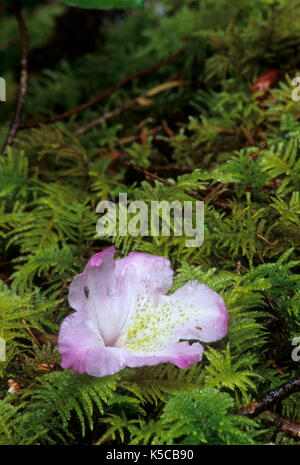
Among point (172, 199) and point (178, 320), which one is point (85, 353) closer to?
point (178, 320)

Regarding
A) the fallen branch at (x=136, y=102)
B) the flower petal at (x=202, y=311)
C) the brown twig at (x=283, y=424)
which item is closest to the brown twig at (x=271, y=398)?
the brown twig at (x=283, y=424)

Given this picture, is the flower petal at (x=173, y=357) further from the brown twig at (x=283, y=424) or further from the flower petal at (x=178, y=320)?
the brown twig at (x=283, y=424)

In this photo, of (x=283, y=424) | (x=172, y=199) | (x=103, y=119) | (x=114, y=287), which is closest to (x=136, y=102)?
(x=103, y=119)

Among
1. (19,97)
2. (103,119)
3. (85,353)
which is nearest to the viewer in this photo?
(85,353)

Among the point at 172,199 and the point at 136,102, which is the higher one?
the point at 136,102

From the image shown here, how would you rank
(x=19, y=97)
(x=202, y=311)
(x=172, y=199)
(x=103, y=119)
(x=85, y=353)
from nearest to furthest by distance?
(x=85, y=353) → (x=202, y=311) → (x=172, y=199) → (x=19, y=97) → (x=103, y=119)

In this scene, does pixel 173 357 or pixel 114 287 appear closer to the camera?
pixel 173 357
